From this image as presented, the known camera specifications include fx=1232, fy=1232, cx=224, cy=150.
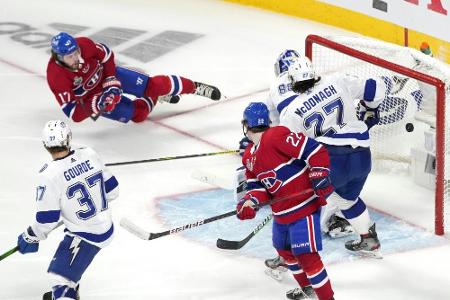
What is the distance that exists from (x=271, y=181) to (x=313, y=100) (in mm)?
636

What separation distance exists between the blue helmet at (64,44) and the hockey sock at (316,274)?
2132mm

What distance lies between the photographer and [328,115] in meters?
5.36

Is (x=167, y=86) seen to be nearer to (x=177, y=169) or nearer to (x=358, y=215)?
(x=177, y=169)

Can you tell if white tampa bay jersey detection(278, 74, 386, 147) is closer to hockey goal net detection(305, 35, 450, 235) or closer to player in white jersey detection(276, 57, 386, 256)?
player in white jersey detection(276, 57, 386, 256)

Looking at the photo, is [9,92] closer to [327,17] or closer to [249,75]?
[249,75]

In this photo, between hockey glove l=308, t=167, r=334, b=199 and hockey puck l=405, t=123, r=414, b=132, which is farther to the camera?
hockey puck l=405, t=123, r=414, b=132

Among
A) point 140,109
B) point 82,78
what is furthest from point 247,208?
point 140,109

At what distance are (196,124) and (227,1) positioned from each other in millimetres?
2391

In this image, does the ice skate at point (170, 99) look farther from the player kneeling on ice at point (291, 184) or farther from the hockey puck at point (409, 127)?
the player kneeling on ice at point (291, 184)

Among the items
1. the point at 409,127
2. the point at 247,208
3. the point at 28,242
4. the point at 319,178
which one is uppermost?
the point at 319,178

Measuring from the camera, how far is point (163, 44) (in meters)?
8.59

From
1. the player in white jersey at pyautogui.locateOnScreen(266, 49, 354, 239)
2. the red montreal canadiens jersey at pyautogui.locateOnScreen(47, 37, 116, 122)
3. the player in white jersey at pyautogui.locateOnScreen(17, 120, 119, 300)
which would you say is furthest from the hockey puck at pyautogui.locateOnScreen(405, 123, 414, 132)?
the player in white jersey at pyautogui.locateOnScreen(17, 120, 119, 300)

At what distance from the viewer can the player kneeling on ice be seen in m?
4.75

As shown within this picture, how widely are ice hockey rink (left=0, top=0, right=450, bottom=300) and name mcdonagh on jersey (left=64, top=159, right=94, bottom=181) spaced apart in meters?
0.73
